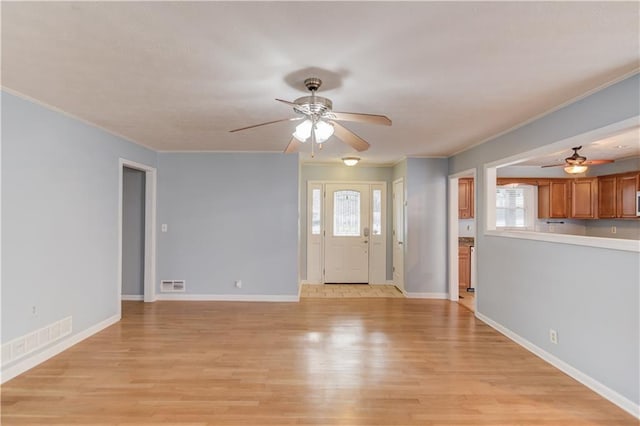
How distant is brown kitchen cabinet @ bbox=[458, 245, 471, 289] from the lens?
6.68 m

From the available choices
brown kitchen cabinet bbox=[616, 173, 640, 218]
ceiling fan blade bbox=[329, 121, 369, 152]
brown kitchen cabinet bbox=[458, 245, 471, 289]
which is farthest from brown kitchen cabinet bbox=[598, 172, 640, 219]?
ceiling fan blade bbox=[329, 121, 369, 152]

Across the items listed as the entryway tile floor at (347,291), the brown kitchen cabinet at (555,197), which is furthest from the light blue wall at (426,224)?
the brown kitchen cabinet at (555,197)

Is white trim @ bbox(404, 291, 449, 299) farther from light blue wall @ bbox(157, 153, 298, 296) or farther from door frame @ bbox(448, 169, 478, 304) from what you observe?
light blue wall @ bbox(157, 153, 298, 296)

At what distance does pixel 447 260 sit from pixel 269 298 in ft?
9.95

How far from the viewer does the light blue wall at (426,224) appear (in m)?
6.01

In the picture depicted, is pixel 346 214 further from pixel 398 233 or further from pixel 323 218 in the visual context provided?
pixel 398 233

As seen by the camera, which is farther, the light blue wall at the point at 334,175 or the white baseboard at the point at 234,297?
the light blue wall at the point at 334,175

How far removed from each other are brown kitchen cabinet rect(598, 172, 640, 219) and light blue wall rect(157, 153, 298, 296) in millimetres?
5276

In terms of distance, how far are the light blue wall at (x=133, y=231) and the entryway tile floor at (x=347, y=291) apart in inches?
106

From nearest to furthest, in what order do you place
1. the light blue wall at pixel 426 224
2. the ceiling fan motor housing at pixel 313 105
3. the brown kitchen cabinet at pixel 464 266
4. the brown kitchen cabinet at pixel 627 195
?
the ceiling fan motor housing at pixel 313 105
the brown kitchen cabinet at pixel 627 195
the light blue wall at pixel 426 224
the brown kitchen cabinet at pixel 464 266

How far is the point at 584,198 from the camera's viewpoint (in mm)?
6348

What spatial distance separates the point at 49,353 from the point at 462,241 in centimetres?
631

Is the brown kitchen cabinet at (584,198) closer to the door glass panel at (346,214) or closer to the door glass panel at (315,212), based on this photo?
the door glass panel at (346,214)

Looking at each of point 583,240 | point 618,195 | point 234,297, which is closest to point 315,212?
point 234,297
